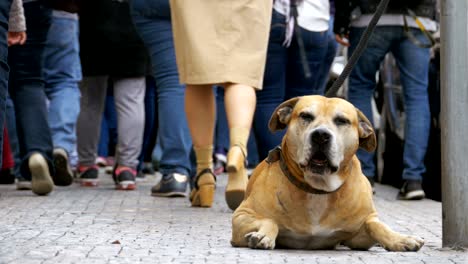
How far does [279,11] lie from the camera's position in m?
8.37

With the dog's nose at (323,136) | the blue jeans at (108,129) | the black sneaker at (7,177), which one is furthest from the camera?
the blue jeans at (108,129)

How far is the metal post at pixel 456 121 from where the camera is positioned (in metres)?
5.03

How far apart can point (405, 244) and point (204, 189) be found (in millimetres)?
2527

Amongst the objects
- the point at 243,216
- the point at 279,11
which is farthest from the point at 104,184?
the point at 243,216

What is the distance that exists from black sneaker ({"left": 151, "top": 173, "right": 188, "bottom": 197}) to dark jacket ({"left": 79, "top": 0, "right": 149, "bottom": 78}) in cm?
164

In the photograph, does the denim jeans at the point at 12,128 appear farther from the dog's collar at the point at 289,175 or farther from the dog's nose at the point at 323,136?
the dog's nose at the point at 323,136

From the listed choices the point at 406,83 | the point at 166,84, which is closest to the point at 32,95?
the point at 166,84

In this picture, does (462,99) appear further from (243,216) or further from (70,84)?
(70,84)

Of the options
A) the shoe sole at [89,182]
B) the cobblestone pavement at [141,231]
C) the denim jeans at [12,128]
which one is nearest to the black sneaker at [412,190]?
the cobblestone pavement at [141,231]

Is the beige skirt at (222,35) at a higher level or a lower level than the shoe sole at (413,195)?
higher

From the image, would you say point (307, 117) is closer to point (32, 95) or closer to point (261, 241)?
point (261, 241)

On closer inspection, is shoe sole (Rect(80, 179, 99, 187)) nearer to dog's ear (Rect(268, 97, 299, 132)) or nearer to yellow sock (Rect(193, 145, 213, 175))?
yellow sock (Rect(193, 145, 213, 175))

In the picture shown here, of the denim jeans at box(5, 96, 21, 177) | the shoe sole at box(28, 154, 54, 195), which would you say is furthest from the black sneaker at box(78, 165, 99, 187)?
the shoe sole at box(28, 154, 54, 195)

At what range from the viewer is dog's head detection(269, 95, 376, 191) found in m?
4.84
